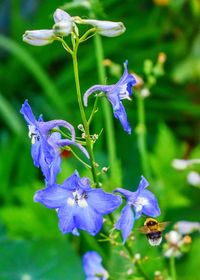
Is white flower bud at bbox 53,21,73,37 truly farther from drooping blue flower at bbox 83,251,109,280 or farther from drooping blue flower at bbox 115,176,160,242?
drooping blue flower at bbox 83,251,109,280

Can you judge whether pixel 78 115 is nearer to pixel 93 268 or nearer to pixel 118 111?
pixel 93 268

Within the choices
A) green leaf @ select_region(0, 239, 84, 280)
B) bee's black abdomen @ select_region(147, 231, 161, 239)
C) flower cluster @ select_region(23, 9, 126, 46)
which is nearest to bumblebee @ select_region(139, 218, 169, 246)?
bee's black abdomen @ select_region(147, 231, 161, 239)

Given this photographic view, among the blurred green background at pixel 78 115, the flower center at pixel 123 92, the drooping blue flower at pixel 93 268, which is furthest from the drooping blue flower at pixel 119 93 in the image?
the blurred green background at pixel 78 115

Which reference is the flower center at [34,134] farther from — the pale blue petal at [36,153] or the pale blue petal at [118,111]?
the pale blue petal at [118,111]

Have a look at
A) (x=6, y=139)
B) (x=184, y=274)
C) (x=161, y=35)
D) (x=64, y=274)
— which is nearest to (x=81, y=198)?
(x=64, y=274)

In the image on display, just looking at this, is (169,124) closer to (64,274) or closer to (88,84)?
(88,84)
